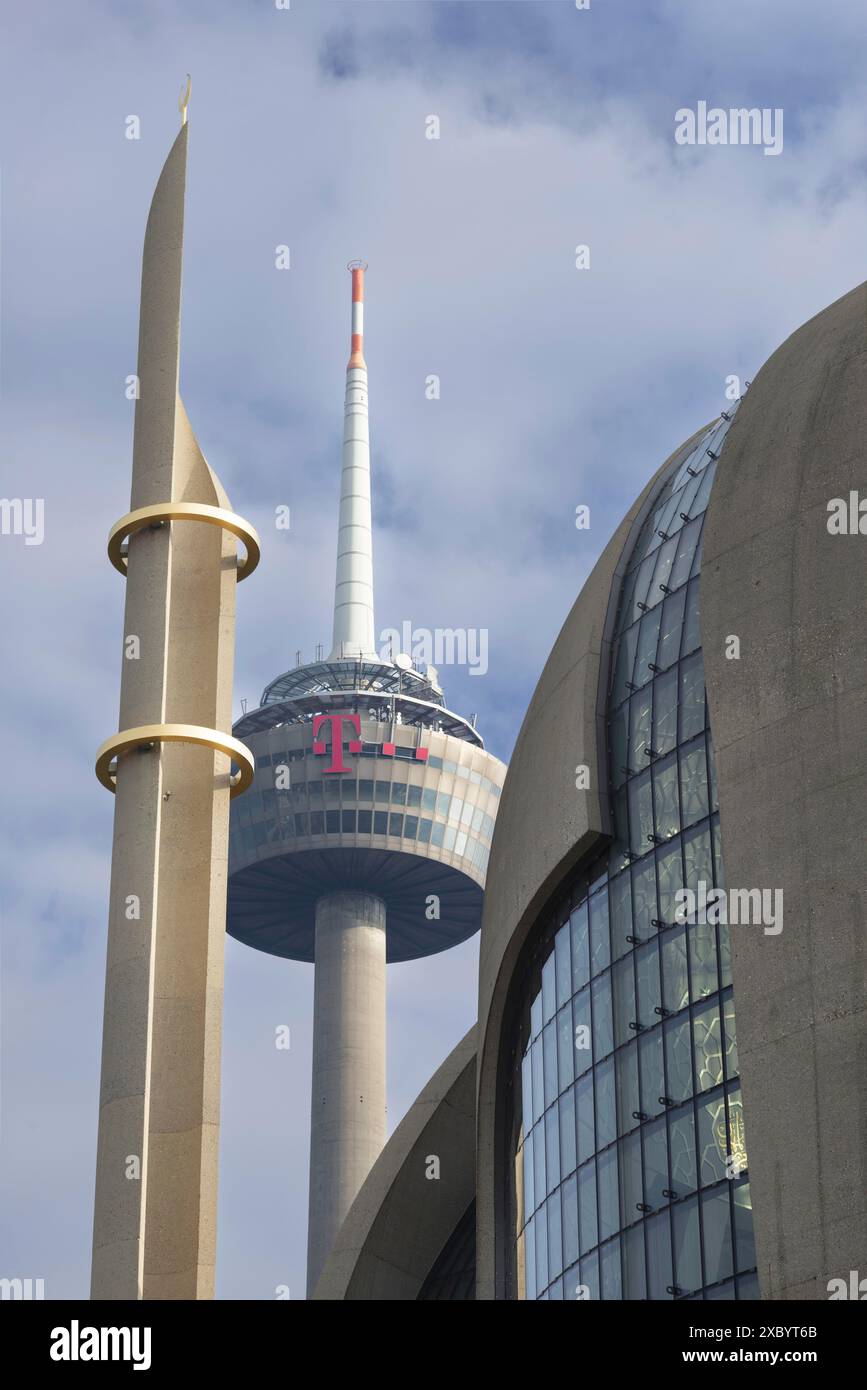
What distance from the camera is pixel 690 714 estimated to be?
34.5m

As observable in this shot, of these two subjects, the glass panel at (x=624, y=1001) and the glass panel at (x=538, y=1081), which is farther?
the glass panel at (x=538, y=1081)

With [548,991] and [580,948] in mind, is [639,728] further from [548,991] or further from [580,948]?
[548,991]

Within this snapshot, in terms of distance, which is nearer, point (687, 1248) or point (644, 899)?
point (687, 1248)

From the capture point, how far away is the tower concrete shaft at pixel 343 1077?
402 ft

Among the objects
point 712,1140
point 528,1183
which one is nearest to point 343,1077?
point 528,1183

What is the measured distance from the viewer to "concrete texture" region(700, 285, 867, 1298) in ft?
88.6

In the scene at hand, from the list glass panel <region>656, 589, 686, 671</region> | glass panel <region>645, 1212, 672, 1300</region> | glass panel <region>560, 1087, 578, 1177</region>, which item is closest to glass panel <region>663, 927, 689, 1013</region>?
glass panel <region>645, 1212, 672, 1300</region>

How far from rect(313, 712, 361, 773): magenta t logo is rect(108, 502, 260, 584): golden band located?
9548 cm

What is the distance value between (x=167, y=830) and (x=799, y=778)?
9790 mm

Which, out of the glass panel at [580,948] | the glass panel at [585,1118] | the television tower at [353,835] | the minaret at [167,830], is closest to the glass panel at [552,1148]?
the glass panel at [585,1118]

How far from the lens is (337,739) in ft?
425

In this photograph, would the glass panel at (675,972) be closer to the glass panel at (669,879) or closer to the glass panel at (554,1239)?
the glass panel at (669,879)

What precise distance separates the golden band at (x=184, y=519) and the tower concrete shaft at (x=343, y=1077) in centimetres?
9231
